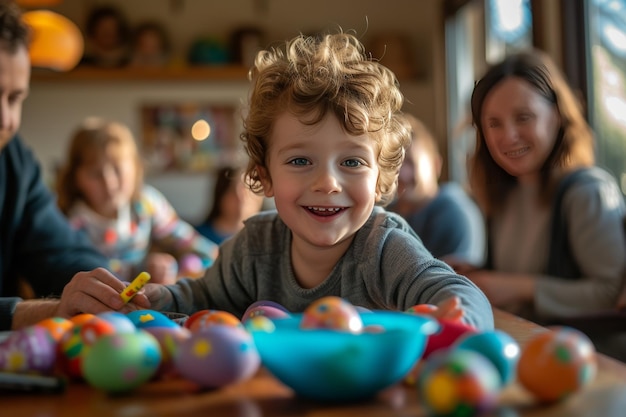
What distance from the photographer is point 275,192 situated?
3.28ft

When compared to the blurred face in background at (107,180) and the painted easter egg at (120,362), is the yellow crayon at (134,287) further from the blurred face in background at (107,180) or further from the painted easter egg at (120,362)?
the blurred face in background at (107,180)

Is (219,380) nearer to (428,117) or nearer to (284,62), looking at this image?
(284,62)

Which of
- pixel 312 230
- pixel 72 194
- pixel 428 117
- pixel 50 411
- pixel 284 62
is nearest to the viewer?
pixel 50 411

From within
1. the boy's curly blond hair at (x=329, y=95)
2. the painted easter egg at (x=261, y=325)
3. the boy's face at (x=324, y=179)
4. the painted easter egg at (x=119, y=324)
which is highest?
the boy's curly blond hair at (x=329, y=95)

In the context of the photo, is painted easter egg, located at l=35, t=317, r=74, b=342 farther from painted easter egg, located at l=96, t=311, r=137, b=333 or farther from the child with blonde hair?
the child with blonde hair

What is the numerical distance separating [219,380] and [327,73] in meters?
0.53

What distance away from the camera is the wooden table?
51 centimetres

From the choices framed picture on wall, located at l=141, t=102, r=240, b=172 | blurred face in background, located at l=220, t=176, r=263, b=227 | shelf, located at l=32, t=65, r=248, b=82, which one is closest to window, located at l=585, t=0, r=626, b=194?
blurred face in background, located at l=220, t=176, r=263, b=227

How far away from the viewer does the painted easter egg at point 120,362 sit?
56cm

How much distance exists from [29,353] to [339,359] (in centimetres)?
26

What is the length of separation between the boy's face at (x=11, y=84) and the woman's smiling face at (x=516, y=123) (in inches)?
35.4

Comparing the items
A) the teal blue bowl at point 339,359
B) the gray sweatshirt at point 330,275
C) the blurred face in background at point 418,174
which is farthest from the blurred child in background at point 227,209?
the teal blue bowl at point 339,359

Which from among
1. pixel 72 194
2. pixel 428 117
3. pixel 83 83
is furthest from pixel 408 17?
pixel 72 194

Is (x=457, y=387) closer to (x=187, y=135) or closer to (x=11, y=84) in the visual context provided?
(x=11, y=84)
